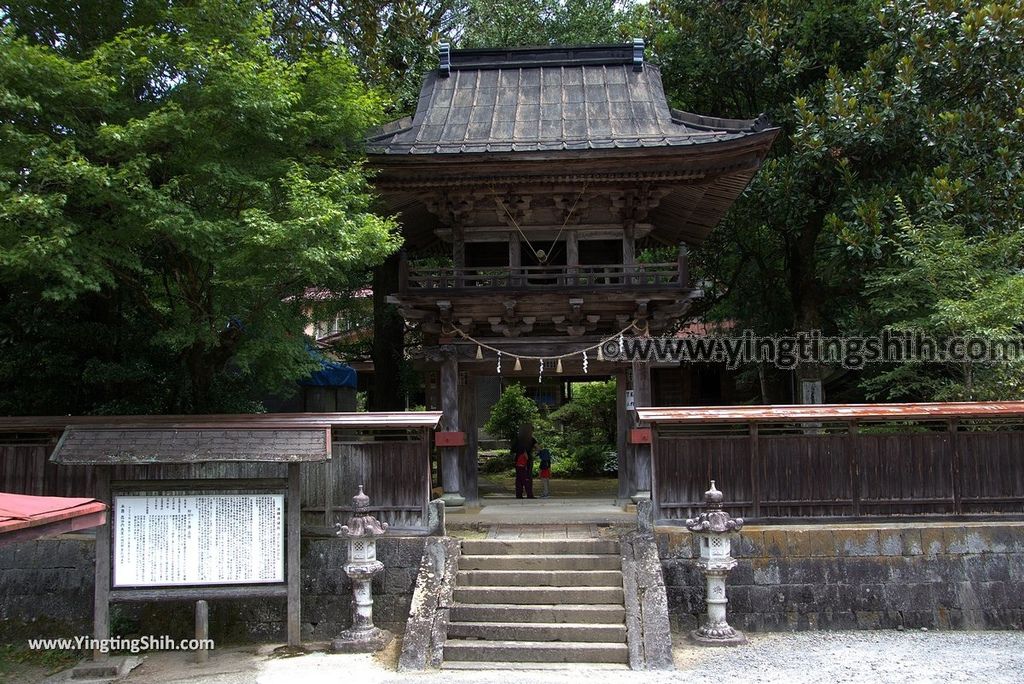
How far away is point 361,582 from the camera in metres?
9.72

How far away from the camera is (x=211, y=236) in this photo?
9719 millimetres

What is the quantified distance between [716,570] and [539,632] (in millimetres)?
2335

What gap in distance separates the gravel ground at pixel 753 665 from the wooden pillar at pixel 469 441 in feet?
15.1

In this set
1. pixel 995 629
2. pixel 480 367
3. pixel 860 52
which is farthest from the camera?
pixel 860 52

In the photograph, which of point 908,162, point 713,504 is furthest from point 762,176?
point 713,504

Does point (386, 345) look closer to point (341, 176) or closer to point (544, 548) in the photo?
point (341, 176)

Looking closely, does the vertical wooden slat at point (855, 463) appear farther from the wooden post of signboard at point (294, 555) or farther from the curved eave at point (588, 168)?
the wooden post of signboard at point (294, 555)

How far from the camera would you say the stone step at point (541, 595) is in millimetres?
9969

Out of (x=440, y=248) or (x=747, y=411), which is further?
(x=440, y=248)

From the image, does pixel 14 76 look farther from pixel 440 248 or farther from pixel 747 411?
pixel 747 411

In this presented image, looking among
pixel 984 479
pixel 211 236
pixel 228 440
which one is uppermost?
pixel 211 236

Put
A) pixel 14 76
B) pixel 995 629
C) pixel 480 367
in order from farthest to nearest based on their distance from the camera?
pixel 480 367
pixel 995 629
pixel 14 76

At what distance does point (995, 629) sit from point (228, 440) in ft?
34.1

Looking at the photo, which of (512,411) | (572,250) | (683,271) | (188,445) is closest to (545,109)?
(572,250)
